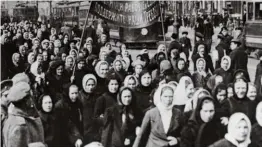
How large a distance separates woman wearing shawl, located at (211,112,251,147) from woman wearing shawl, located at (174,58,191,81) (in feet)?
1.90

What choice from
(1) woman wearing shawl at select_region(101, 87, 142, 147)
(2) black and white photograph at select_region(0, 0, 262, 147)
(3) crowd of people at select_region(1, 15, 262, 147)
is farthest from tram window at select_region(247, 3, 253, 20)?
(1) woman wearing shawl at select_region(101, 87, 142, 147)

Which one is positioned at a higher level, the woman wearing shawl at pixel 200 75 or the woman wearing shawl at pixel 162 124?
the woman wearing shawl at pixel 200 75

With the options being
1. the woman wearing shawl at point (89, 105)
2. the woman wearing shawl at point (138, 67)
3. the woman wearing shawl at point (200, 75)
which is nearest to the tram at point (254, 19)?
the woman wearing shawl at point (200, 75)

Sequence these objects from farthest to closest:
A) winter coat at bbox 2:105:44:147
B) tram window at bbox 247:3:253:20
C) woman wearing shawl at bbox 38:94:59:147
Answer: tram window at bbox 247:3:253:20 → woman wearing shawl at bbox 38:94:59:147 → winter coat at bbox 2:105:44:147

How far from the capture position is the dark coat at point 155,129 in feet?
10.2

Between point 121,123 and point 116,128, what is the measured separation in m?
0.05

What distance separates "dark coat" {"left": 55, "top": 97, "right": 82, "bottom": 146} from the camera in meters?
3.27

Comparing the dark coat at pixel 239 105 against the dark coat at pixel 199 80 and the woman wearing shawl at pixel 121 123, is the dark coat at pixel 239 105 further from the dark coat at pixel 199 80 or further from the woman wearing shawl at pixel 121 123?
the woman wearing shawl at pixel 121 123

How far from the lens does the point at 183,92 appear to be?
3.49 metres

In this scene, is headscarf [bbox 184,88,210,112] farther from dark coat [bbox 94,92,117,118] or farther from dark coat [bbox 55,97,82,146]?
dark coat [bbox 55,97,82,146]

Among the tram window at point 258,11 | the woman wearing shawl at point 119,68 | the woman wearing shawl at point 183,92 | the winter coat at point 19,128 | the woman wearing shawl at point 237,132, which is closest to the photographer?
the winter coat at point 19,128

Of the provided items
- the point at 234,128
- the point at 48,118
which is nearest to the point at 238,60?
the point at 234,128

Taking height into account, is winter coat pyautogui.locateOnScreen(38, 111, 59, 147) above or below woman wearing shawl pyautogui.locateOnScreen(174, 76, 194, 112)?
below

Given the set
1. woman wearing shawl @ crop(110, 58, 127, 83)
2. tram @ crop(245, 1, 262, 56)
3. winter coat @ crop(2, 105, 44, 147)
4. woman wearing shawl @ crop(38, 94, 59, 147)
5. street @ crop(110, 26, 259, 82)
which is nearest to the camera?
winter coat @ crop(2, 105, 44, 147)
